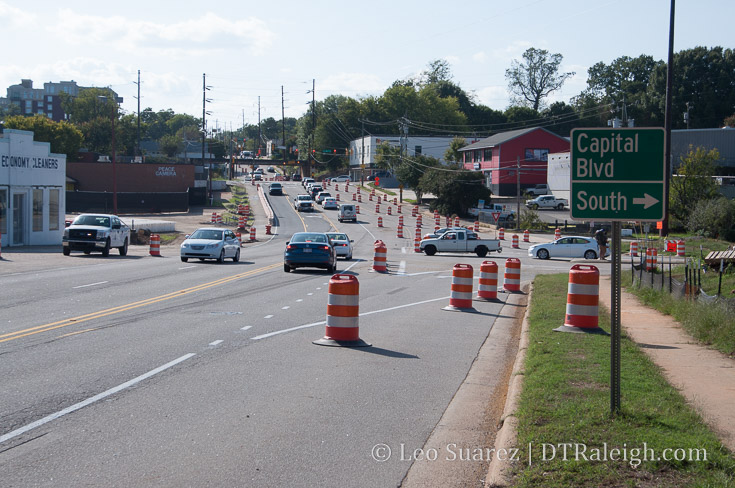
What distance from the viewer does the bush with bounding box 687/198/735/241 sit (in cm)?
4712

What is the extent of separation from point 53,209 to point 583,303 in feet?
111

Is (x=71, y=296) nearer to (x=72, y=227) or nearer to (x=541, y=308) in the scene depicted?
(x=541, y=308)

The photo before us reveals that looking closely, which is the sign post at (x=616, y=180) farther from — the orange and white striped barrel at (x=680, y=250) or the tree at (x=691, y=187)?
the tree at (x=691, y=187)

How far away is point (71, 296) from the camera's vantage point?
17125 millimetres

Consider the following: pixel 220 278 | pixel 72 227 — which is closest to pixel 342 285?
pixel 220 278

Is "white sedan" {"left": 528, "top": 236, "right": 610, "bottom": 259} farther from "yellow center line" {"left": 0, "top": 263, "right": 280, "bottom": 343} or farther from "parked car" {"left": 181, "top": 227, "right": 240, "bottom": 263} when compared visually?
"yellow center line" {"left": 0, "top": 263, "right": 280, "bottom": 343}

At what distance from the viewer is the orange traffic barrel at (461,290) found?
57.0 feet

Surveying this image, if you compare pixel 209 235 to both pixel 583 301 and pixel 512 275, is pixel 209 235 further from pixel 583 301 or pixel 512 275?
pixel 583 301

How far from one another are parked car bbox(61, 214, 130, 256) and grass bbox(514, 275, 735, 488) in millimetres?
25278

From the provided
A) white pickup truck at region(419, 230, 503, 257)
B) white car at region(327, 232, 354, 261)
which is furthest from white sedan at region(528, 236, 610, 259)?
white car at region(327, 232, 354, 261)

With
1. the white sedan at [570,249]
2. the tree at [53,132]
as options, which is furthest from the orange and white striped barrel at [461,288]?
the tree at [53,132]

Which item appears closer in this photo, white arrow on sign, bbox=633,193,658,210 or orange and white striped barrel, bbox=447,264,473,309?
white arrow on sign, bbox=633,193,658,210

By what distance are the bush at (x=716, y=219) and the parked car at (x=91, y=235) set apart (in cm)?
3568

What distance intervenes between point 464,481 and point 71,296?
1343 cm
